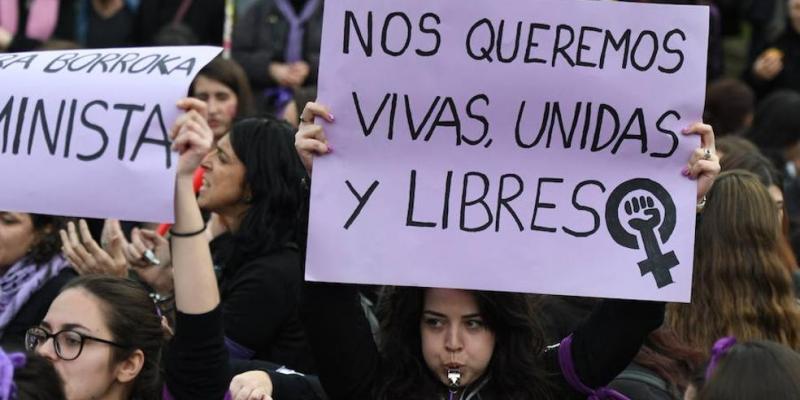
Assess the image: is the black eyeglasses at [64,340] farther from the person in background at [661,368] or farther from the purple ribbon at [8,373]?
the person in background at [661,368]

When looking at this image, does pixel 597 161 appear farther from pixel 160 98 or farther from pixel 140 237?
pixel 140 237

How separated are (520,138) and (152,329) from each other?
114 cm

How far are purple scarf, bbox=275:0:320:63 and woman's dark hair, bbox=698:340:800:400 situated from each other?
6.09 meters

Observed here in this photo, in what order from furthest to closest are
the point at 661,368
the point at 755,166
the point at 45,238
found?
the point at 755,166 → the point at 45,238 → the point at 661,368

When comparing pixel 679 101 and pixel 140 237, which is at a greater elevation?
pixel 679 101

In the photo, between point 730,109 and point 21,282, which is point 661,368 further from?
point 730,109

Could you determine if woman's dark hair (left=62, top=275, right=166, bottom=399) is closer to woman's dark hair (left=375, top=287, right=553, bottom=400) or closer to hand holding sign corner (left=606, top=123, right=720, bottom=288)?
woman's dark hair (left=375, top=287, right=553, bottom=400)

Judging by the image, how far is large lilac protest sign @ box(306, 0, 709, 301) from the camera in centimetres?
378

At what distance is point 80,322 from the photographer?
4023 millimetres

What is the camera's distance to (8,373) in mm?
3008

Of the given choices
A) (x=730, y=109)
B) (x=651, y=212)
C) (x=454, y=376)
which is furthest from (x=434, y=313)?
(x=730, y=109)

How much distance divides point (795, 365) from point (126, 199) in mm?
1573

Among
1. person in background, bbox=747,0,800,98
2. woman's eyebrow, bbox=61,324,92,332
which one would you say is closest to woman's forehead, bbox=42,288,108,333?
woman's eyebrow, bbox=61,324,92,332

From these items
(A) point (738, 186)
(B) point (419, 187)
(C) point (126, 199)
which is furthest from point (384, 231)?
(A) point (738, 186)
